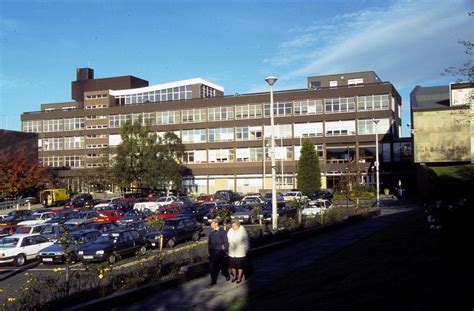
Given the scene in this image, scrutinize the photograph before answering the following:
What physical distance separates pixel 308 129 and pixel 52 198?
1556 inches

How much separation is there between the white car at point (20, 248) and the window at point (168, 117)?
67003 millimetres

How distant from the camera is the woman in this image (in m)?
14.8

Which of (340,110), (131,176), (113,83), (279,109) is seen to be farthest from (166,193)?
(113,83)

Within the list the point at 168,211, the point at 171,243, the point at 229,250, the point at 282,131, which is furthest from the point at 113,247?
the point at 282,131

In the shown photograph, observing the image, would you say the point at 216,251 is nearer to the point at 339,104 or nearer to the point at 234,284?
the point at 234,284

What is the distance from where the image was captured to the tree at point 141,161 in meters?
74.5

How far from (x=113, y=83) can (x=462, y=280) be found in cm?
10650

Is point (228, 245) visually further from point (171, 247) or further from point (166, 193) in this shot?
point (166, 193)

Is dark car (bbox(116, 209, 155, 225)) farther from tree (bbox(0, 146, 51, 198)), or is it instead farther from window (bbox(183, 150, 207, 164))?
window (bbox(183, 150, 207, 164))

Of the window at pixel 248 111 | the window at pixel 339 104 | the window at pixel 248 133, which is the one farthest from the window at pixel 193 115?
the window at pixel 339 104

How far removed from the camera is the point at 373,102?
266ft

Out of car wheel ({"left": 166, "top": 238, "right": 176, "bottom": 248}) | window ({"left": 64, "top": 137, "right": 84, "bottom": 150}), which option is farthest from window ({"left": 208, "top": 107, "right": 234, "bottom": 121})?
car wheel ({"left": 166, "top": 238, "right": 176, "bottom": 248})

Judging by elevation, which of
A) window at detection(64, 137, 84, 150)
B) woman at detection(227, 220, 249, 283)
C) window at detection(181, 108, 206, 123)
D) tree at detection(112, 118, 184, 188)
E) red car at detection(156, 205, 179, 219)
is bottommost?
red car at detection(156, 205, 179, 219)

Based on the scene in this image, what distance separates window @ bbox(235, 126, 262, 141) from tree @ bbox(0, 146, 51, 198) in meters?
31.4
